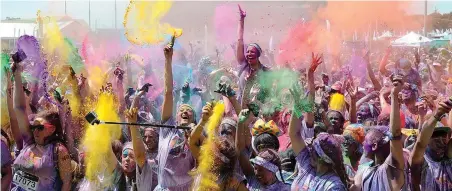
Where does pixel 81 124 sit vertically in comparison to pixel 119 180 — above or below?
above

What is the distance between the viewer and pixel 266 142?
488 centimetres

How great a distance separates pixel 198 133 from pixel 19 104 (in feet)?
5.37

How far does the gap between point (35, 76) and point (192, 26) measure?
15.1m

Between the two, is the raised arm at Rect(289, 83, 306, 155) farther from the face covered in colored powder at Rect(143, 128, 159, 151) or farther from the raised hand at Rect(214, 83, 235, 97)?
the face covered in colored powder at Rect(143, 128, 159, 151)

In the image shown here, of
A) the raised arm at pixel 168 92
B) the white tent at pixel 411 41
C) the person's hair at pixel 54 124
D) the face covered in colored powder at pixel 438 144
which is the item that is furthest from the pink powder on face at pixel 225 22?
the white tent at pixel 411 41

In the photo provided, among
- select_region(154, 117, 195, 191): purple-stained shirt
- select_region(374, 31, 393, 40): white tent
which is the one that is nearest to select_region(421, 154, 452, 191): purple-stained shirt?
select_region(154, 117, 195, 191): purple-stained shirt

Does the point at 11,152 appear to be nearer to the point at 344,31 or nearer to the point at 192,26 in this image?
the point at 344,31

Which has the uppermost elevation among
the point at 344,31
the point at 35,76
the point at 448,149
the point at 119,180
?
the point at 344,31

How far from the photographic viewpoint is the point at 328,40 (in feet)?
43.3

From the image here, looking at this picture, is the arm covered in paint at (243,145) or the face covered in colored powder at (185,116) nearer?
the arm covered in paint at (243,145)

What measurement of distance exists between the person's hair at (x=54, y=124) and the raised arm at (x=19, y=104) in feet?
0.42

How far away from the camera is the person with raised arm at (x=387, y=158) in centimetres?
438

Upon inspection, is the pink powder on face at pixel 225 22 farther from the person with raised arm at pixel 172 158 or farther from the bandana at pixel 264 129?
the bandana at pixel 264 129

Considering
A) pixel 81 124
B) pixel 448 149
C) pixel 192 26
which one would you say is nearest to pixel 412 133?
pixel 448 149
